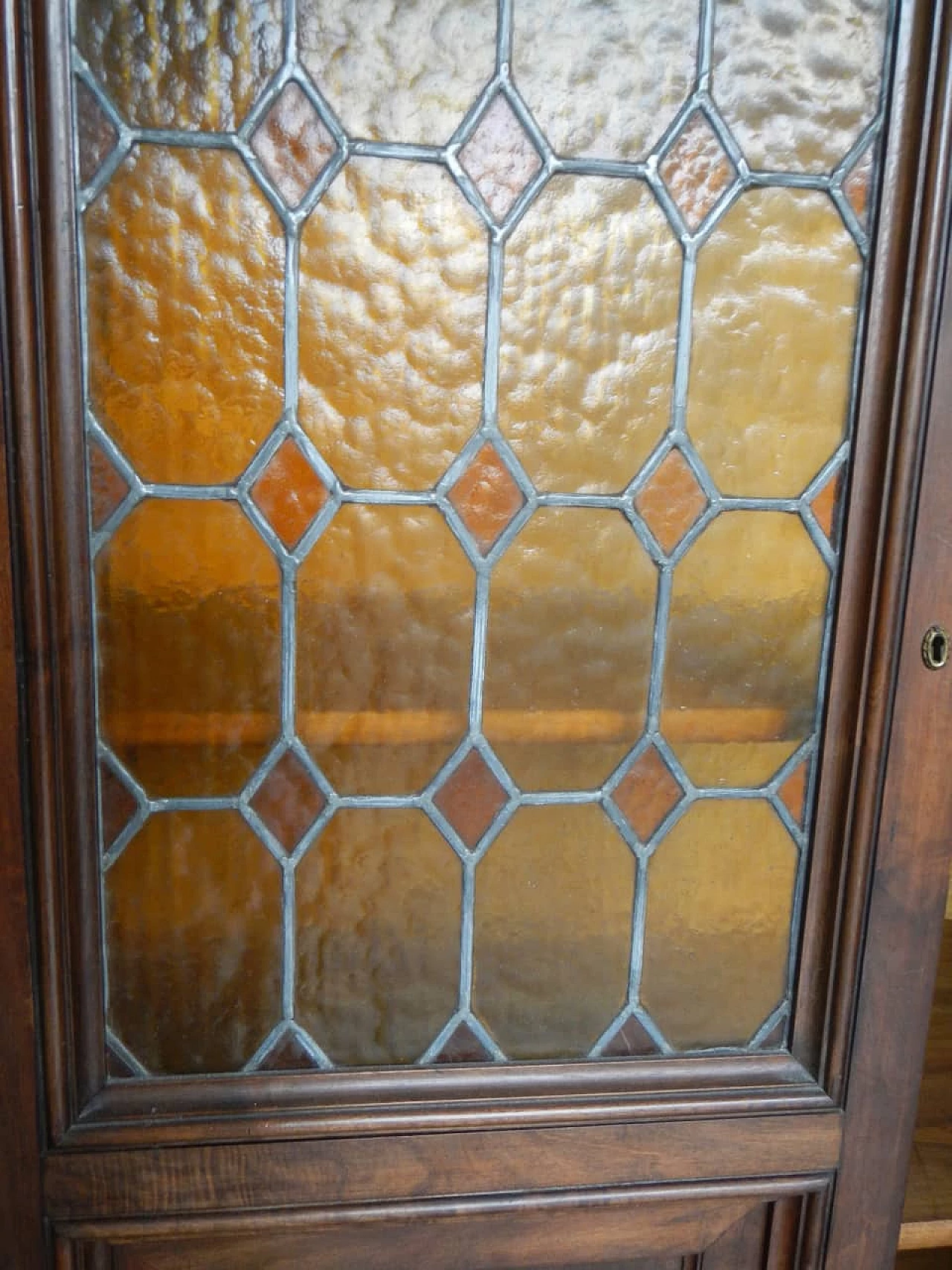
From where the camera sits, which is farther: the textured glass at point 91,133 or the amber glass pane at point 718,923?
the amber glass pane at point 718,923

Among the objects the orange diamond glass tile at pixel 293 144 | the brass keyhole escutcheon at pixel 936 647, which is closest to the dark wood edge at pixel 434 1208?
the brass keyhole escutcheon at pixel 936 647

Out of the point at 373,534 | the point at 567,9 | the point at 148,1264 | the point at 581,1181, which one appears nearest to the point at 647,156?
the point at 567,9

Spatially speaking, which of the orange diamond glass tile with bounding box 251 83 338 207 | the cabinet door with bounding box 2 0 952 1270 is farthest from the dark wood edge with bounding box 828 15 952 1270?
the orange diamond glass tile with bounding box 251 83 338 207

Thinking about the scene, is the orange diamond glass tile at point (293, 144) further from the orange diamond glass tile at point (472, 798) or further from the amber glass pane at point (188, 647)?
the orange diamond glass tile at point (472, 798)

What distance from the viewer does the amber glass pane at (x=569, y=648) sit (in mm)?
535

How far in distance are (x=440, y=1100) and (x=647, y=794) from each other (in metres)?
0.23

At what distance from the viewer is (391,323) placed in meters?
0.50

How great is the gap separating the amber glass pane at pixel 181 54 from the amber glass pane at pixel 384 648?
0.22 m

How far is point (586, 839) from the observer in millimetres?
564

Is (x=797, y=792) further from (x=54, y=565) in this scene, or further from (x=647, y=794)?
(x=54, y=565)

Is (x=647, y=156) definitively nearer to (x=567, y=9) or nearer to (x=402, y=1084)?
(x=567, y=9)

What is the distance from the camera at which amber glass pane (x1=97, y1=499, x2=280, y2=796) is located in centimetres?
51

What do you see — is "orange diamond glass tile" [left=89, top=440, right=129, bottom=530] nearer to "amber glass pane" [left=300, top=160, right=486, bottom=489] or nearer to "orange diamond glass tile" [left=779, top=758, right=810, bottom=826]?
"amber glass pane" [left=300, top=160, right=486, bottom=489]

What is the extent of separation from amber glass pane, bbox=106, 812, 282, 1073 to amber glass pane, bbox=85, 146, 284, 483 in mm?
214
